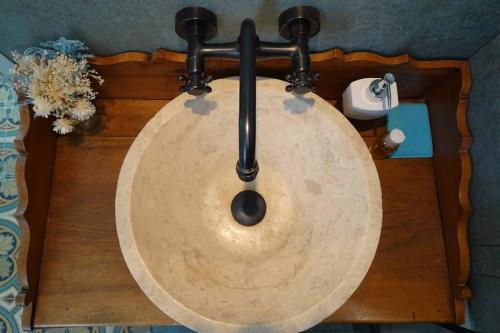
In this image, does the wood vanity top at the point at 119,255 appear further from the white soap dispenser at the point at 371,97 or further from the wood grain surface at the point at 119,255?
the white soap dispenser at the point at 371,97

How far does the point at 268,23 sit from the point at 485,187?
0.54 metres

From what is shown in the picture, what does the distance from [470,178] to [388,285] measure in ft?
0.94

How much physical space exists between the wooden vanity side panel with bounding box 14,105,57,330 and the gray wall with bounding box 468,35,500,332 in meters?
0.92

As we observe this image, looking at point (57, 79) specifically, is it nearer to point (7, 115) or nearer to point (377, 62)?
point (377, 62)

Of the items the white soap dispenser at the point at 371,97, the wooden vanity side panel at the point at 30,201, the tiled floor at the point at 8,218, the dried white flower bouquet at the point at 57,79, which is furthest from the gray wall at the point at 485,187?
the tiled floor at the point at 8,218

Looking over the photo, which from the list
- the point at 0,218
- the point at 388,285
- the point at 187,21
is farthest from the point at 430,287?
the point at 0,218

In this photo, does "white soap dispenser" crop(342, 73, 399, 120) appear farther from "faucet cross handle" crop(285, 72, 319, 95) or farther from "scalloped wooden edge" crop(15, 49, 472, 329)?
"faucet cross handle" crop(285, 72, 319, 95)

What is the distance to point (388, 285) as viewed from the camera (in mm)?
713

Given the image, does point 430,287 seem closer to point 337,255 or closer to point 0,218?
point 337,255

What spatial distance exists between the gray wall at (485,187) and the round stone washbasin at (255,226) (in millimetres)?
255

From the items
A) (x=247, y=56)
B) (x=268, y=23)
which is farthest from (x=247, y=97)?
(x=268, y=23)

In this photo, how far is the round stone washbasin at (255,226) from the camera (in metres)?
0.57

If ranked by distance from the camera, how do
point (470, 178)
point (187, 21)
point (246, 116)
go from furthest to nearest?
point (470, 178)
point (187, 21)
point (246, 116)

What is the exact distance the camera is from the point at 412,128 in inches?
30.9
